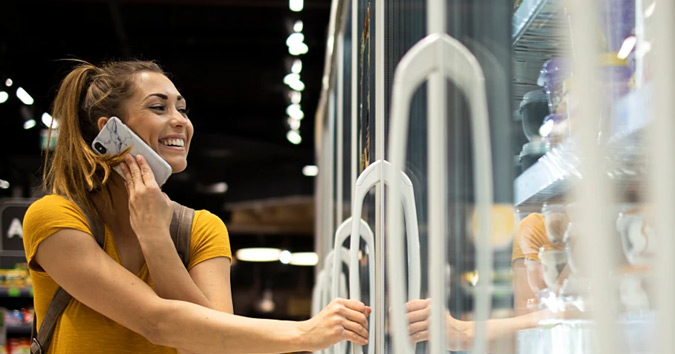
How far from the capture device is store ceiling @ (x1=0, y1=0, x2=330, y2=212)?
20.4 ft

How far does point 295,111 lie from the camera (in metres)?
8.98

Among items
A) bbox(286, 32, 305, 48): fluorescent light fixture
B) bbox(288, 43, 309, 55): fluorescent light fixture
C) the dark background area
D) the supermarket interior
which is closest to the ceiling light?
the dark background area

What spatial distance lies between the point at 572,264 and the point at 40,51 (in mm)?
6500

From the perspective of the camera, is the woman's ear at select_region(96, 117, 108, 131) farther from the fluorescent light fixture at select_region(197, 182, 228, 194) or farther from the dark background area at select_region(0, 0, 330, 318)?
the fluorescent light fixture at select_region(197, 182, 228, 194)

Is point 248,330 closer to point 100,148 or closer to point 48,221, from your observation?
point 48,221

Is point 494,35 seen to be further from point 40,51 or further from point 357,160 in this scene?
point 40,51

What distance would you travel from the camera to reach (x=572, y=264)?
61cm

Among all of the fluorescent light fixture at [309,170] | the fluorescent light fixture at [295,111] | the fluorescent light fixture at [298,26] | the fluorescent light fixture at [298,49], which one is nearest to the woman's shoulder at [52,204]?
the fluorescent light fixture at [298,26]

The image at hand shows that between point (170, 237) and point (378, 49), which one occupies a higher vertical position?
point (378, 49)

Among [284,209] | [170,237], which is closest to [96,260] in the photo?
[170,237]

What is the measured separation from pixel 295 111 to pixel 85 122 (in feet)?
23.1

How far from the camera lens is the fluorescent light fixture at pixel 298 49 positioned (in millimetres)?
6918

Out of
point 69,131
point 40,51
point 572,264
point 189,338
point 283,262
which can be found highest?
point 283,262

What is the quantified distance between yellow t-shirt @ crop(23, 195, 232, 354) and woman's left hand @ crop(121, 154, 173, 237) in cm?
10
